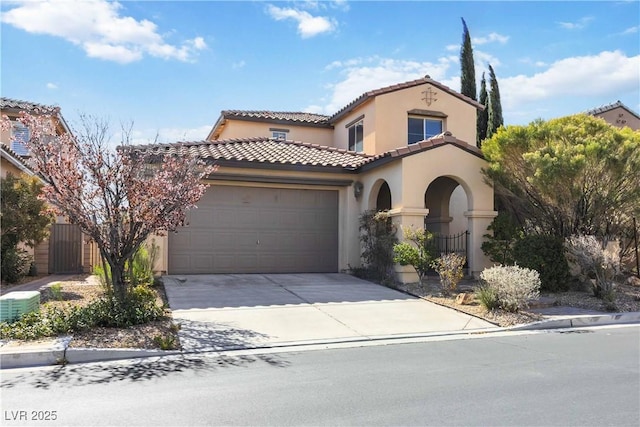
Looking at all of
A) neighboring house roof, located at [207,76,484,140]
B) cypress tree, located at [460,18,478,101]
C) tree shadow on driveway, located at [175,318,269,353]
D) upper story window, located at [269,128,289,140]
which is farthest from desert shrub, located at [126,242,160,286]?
cypress tree, located at [460,18,478,101]

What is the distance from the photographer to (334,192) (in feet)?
52.1

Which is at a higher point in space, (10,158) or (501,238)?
(10,158)

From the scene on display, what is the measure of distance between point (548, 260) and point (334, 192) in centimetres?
660

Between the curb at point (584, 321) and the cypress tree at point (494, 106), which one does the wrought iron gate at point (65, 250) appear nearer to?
the curb at point (584, 321)

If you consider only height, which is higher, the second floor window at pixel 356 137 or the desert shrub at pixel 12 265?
the second floor window at pixel 356 137

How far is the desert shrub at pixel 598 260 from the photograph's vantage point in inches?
440

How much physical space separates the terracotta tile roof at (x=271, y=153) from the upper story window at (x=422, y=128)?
100 inches

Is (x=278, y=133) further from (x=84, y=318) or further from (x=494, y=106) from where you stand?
(x=84, y=318)

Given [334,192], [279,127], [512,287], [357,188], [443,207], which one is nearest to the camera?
[512,287]

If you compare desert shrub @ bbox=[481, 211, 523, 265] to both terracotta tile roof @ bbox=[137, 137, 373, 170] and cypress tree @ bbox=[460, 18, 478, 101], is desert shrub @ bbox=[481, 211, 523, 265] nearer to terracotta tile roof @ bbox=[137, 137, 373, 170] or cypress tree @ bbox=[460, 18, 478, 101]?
terracotta tile roof @ bbox=[137, 137, 373, 170]

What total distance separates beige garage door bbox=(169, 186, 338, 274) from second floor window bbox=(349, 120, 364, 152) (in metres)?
3.71

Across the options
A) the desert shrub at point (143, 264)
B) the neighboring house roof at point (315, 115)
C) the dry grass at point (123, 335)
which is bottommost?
the dry grass at point (123, 335)

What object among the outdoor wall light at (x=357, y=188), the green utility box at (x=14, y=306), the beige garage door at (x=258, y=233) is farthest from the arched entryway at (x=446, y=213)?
the green utility box at (x=14, y=306)

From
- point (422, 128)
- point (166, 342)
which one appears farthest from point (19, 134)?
point (422, 128)
